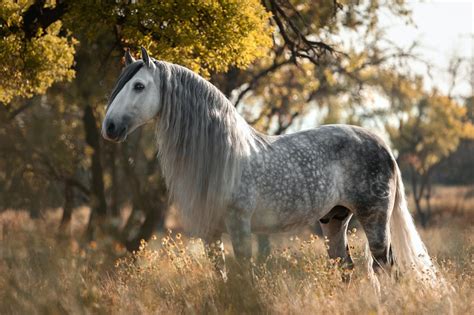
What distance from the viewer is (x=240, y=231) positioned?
6.14 meters

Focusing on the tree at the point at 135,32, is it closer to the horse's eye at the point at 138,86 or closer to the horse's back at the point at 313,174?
the horse's back at the point at 313,174

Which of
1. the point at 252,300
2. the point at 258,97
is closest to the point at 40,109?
the point at 258,97

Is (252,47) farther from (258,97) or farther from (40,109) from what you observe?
(40,109)

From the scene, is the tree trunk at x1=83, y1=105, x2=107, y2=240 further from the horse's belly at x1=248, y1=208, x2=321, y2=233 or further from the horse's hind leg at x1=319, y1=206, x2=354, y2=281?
the horse's belly at x1=248, y1=208, x2=321, y2=233

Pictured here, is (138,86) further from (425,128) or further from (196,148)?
(425,128)

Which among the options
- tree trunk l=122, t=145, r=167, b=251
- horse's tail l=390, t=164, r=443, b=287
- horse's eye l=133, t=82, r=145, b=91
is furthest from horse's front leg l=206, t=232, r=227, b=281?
tree trunk l=122, t=145, r=167, b=251

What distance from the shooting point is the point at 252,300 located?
5.54 m

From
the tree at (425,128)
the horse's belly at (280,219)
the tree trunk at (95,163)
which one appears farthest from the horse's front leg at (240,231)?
the tree at (425,128)

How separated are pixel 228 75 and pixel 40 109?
294 inches

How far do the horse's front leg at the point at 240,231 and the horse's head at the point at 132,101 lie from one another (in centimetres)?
122

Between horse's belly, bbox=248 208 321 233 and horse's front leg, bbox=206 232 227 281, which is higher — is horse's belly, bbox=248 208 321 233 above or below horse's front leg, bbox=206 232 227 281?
above

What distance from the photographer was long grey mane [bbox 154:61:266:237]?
6.14 meters

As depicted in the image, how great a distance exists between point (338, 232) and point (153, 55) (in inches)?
148

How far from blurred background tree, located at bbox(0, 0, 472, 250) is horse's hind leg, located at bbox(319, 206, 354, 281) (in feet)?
8.98
